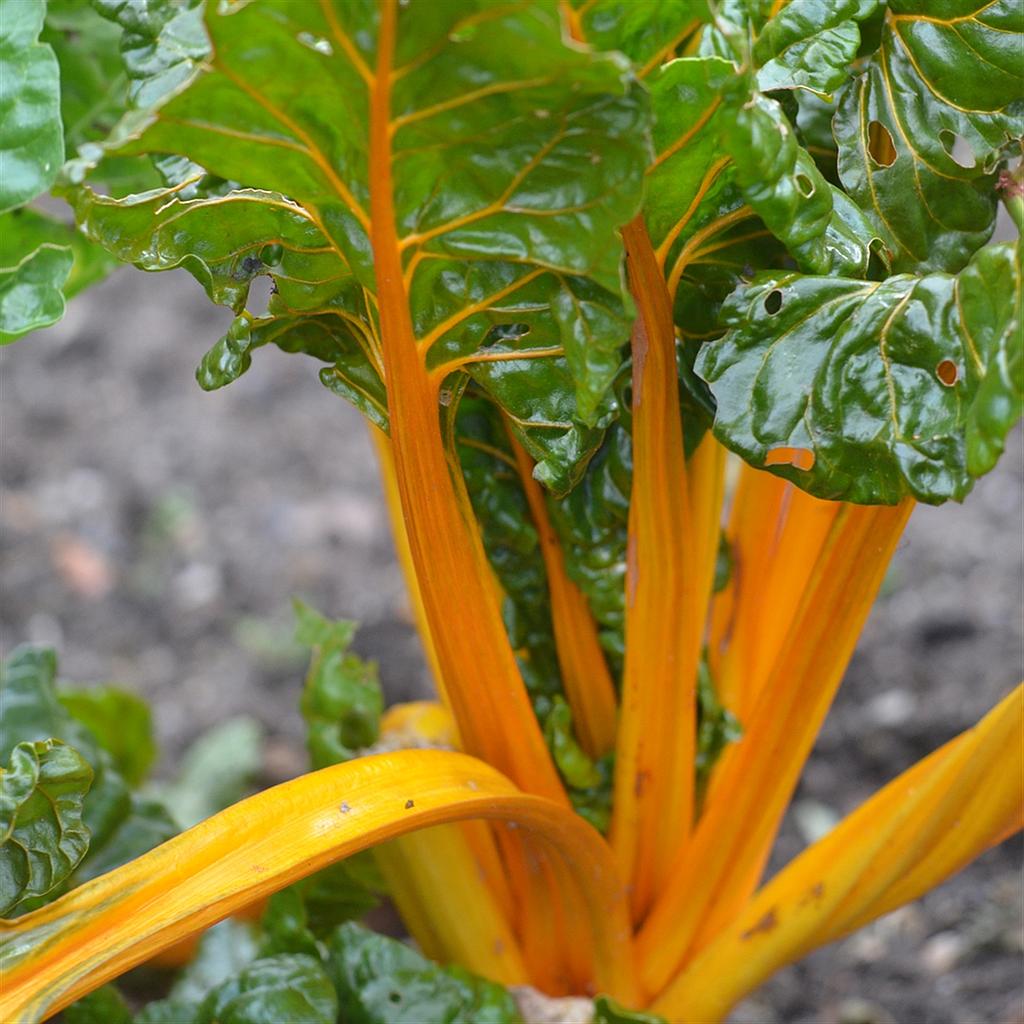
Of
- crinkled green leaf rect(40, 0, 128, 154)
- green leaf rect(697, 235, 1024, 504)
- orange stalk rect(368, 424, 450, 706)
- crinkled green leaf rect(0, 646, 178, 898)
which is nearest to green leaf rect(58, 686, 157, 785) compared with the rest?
crinkled green leaf rect(0, 646, 178, 898)

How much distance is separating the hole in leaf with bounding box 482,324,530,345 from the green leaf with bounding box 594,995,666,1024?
25.1 inches

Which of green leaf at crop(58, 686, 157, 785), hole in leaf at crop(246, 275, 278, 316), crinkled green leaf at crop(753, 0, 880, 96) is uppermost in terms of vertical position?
crinkled green leaf at crop(753, 0, 880, 96)

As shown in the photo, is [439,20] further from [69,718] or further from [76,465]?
[76,465]

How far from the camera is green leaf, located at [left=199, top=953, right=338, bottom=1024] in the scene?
3.82 ft

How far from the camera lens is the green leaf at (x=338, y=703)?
1.38 meters

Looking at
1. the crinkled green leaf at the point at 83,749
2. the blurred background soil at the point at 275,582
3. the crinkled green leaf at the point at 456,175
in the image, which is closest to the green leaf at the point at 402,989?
the crinkled green leaf at the point at 83,749

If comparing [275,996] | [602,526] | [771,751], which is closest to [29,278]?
[602,526]

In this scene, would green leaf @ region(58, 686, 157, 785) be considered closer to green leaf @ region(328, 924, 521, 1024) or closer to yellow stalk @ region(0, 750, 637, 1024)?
green leaf @ region(328, 924, 521, 1024)

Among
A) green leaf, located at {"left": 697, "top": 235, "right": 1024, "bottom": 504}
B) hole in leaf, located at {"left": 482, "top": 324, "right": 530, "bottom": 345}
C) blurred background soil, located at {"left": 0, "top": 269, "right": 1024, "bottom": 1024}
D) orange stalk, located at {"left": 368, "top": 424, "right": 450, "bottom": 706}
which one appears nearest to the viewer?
green leaf, located at {"left": 697, "top": 235, "right": 1024, "bottom": 504}

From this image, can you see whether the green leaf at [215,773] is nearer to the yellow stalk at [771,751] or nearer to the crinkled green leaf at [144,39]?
the yellow stalk at [771,751]

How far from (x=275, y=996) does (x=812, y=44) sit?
0.94 metres

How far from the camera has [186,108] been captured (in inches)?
30.0

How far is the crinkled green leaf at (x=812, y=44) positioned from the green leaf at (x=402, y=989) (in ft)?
2.85

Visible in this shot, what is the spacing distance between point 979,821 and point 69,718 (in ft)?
3.32
